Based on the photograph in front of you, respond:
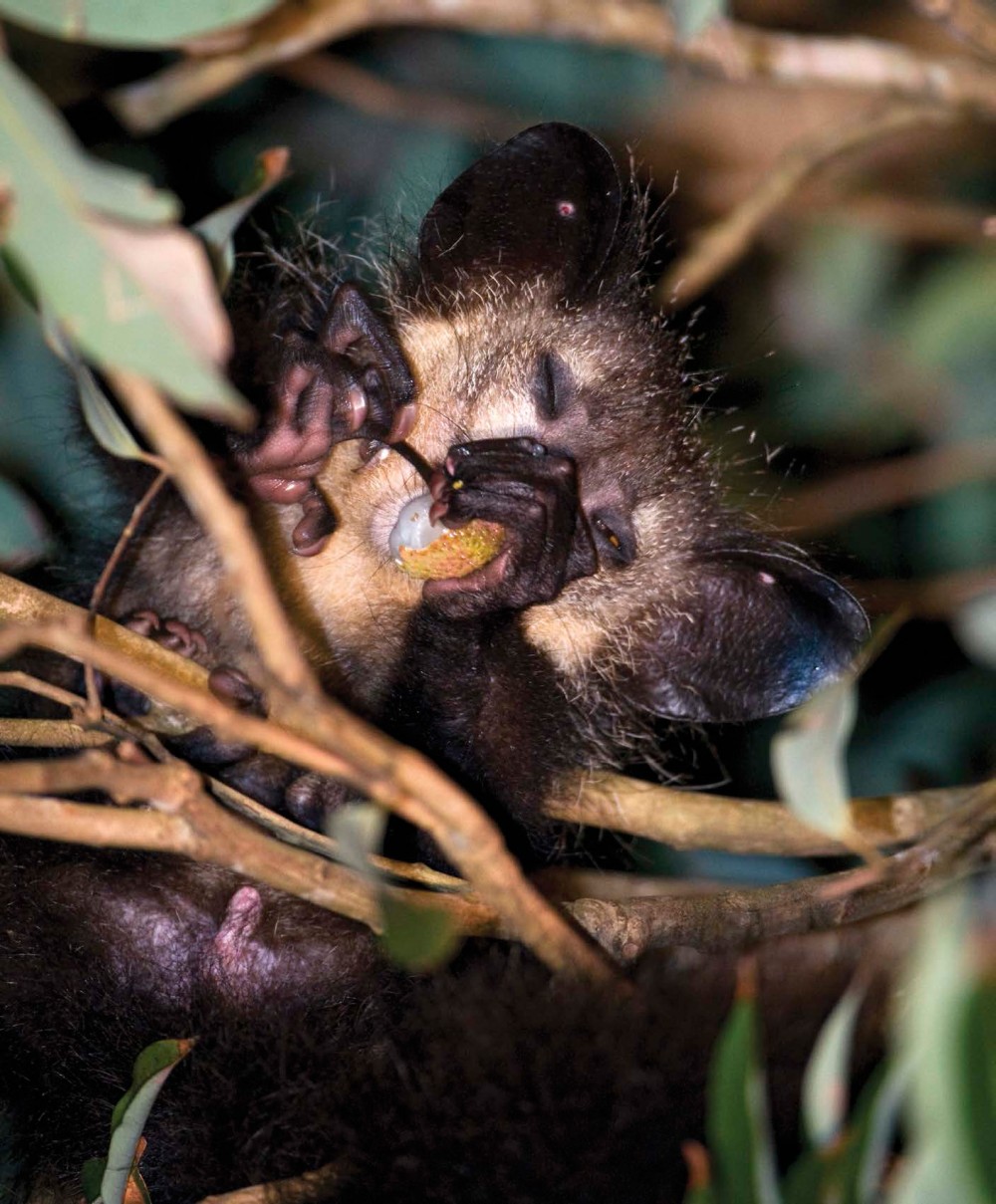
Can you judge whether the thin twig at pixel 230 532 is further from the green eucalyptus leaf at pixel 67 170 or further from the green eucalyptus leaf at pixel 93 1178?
the green eucalyptus leaf at pixel 93 1178

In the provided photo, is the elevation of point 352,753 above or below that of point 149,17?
below

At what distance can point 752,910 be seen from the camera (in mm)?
2141

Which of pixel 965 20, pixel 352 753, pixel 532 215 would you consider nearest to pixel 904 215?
pixel 532 215

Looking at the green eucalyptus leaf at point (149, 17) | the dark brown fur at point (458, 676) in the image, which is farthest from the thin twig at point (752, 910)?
the green eucalyptus leaf at point (149, 17)

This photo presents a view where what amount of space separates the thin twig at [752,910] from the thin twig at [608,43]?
1253 millimetres

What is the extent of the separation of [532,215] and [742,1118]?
188 centimetres

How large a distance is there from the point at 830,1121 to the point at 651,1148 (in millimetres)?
487

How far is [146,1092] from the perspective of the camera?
5.05ft

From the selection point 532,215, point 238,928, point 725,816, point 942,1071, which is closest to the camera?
point 942,1071

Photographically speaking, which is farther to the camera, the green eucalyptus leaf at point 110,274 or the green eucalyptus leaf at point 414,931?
the green eucalyptus leaf at point 414,931

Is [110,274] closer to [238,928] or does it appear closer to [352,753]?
[352,753]

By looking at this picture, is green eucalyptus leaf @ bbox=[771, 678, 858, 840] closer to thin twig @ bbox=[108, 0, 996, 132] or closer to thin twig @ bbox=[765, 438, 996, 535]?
thin twig @ bbox=[108, 0, 996, 132]

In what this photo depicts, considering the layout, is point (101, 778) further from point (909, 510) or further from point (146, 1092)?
point (909, 510)

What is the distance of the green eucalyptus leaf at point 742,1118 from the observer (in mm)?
1023
